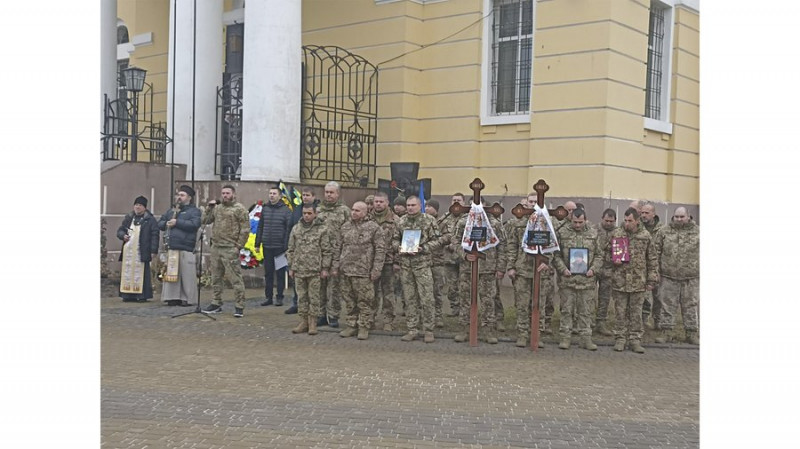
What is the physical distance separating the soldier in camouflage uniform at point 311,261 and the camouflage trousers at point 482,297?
5.74 feet

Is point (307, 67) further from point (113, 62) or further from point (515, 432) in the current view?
point (515, 432)

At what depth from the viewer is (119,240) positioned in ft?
48.6

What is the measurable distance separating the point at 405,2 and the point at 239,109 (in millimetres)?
4272

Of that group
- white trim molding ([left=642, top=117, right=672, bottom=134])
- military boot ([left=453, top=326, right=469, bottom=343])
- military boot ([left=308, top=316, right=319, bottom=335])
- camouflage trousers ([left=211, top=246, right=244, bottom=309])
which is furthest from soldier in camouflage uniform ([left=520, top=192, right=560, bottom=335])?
white trim molding ([left=642, top=117, right=672, bottom=134])

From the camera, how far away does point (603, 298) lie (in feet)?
36.1

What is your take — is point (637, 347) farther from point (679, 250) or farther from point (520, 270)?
point (520, 270)

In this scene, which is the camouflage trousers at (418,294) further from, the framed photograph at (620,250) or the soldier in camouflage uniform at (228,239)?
the soldier in camouflage uniform at (228,239)

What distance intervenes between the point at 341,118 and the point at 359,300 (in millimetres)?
8408

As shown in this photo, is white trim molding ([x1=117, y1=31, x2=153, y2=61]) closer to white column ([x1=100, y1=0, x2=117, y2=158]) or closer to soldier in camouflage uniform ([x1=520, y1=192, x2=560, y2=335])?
white column ([x1=100, y1=0, x2=117, y2=158])

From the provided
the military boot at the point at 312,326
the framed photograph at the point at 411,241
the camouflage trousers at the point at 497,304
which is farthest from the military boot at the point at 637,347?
the military boot at the point at 312,326

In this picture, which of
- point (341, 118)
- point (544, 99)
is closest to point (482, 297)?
point (544, 99)

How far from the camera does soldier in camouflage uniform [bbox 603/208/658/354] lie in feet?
33.1

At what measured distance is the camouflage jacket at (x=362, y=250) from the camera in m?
10.7

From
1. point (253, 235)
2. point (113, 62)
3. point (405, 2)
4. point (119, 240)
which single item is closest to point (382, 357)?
point (253, 235)
